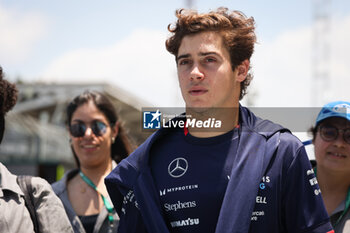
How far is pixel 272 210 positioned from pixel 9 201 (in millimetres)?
1685

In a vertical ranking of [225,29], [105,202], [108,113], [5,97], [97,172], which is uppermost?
[225,29]

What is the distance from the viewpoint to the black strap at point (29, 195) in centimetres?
296

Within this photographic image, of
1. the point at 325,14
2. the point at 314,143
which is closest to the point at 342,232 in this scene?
the point at 314,143

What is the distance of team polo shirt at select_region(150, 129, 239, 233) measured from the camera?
8.26 ft

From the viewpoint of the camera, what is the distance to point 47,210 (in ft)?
9.84

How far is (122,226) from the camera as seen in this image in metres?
2.74

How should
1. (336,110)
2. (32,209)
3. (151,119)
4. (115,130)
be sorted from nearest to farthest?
(32,209)
(336,110)
(151,119)
(115,130)

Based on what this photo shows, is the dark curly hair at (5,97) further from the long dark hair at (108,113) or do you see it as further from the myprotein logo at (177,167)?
the myprotein logo at (177,167)

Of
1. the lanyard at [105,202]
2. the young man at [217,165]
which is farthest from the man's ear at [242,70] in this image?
the lanyard at [105,202]

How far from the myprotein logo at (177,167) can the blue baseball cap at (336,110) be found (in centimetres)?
130

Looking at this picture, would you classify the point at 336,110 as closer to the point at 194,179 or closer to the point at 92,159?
the point at 194,179

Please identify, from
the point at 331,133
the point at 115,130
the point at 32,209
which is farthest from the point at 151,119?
the point at 331,133

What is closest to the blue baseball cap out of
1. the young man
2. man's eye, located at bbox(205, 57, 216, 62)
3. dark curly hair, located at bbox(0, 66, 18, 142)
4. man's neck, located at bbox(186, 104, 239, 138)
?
the young man

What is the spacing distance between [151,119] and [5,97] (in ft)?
3.73
